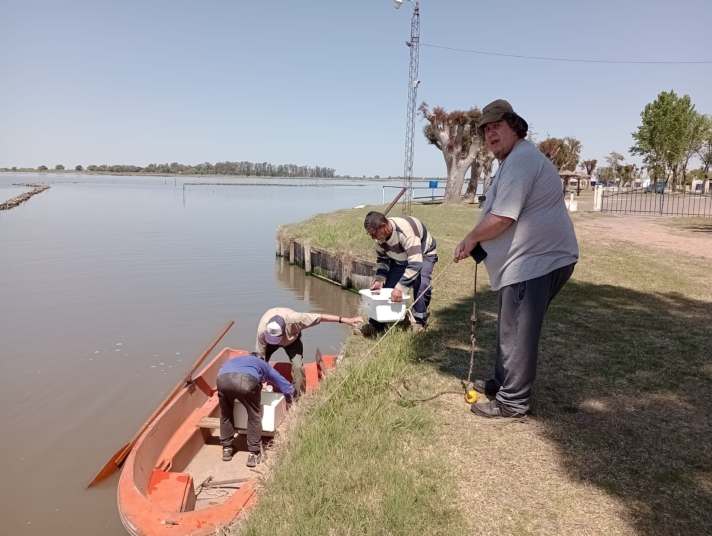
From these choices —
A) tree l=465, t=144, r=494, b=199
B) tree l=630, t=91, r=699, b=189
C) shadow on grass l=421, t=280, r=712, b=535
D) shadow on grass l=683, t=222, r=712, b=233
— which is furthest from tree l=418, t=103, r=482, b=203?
shadow on grass l=421, t=280, r=712, b=535

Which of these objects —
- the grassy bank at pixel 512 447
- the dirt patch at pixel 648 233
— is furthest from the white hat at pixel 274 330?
the dirt patch at pixel 648 233

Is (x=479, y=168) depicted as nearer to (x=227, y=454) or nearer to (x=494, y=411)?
(x=227, y=454)

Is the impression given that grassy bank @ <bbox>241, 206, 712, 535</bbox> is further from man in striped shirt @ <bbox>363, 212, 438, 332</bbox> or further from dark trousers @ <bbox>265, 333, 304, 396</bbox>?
dark trousers @ <bbox>265, 333, 304, 396</bbox>

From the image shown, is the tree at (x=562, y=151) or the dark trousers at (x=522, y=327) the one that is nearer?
the dark trousers at (x=522, y=327)

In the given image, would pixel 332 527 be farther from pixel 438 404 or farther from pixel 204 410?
pixel 204 410

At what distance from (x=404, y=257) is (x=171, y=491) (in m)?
3.51

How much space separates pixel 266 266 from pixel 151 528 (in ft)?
50.8

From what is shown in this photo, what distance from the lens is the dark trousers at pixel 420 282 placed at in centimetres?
638

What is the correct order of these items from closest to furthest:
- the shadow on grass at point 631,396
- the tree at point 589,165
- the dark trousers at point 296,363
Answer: the shadow on grass at point 631,396 → the dark trousers at point 296,363 → the tree at point 589,165

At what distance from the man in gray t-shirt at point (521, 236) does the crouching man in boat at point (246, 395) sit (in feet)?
8.38

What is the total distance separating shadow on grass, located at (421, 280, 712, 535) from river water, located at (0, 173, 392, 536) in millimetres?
4483

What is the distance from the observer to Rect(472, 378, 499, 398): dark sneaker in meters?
4.31

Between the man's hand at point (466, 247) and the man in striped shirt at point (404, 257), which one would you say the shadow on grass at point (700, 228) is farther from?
the man's hand at point (466, 247)

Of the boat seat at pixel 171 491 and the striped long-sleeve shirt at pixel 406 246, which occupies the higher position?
the striped long-sleeve shirt at pixel 406 246
